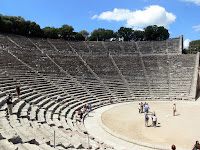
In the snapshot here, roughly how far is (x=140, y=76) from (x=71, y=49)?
18.2 metres

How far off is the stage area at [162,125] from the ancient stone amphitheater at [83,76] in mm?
3328

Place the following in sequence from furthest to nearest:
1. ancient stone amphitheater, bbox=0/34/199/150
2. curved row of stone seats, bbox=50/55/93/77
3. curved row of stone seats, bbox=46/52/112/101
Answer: curved row of stone seats, bbox=50/55/93/77, curved row of stone seats, bbox=46/52/112/101, ancient stone amphitheater, bbox=0/34/199/150

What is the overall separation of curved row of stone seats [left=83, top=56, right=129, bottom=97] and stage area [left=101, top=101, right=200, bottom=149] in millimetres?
6432

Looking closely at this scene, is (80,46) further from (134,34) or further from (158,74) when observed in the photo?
(134,34)

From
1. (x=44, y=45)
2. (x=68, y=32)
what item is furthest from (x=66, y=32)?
(x=44, y=45)

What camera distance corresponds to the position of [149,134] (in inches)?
528

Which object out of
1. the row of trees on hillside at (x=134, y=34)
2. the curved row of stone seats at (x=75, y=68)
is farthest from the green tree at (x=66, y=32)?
the curved row of stone seats at (x=75, y=68)

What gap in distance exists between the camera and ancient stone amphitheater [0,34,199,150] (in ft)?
52.7

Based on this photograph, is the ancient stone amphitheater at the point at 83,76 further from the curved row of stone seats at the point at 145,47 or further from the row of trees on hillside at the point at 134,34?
the row of trees on hillside at the point at 134,34

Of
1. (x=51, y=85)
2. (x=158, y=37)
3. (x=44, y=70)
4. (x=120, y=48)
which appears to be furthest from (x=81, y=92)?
(x=158, y=37)

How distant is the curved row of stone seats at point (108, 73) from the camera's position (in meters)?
27.6

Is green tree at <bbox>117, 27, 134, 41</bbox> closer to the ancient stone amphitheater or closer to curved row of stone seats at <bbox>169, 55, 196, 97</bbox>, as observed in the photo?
the ancient stone amphitheater

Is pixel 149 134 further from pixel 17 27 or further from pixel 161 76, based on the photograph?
pixel 17 27

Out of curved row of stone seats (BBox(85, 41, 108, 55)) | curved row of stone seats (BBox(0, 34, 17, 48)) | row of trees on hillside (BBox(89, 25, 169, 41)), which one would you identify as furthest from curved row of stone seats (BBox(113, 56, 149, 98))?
row of trees on hillside (BBox(89, 25, 169, 41))
